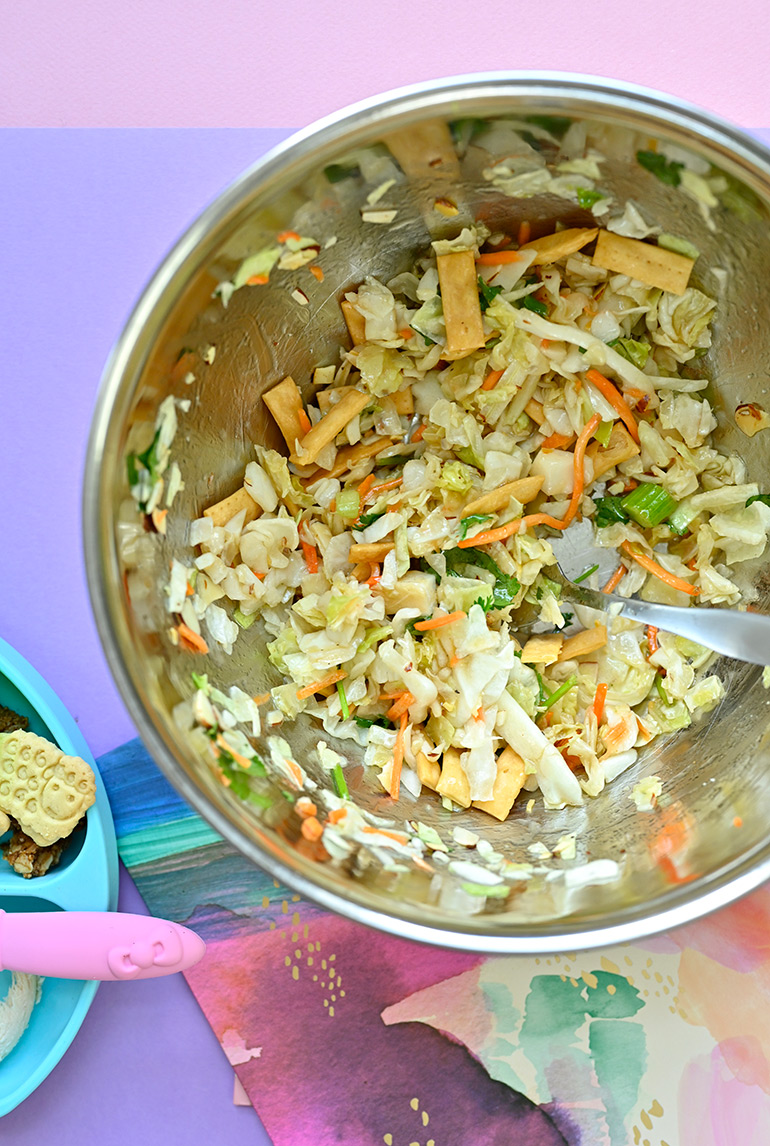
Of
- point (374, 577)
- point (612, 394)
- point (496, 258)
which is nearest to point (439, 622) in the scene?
point (374, 577)

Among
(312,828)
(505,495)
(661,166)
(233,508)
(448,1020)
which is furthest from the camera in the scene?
(448,1020)

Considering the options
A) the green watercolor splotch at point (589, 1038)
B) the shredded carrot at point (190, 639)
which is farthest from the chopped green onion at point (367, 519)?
the green watercolor splotch at point (589, 1038)

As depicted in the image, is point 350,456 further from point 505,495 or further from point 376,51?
point 376,51

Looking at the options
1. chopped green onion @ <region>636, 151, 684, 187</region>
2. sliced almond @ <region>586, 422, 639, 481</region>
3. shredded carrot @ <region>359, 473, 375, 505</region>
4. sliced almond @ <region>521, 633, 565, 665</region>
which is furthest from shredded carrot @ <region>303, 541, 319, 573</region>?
chopped green onion @ <region>636, 151, 684, 187</region>

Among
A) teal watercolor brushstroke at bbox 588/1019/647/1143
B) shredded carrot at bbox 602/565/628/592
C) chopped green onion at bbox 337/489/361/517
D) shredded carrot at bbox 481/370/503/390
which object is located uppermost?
shredded carrot at bbox 481/370/503/390

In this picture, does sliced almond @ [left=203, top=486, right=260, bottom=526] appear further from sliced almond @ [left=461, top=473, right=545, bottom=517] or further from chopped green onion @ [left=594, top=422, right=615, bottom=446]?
chopped green onion @ [left=594, top=422, right=615, bottom=446]

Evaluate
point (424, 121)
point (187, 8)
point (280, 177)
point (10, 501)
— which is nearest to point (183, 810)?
point (10, 501)

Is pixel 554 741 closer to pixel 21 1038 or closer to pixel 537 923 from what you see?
pixel 537 923
